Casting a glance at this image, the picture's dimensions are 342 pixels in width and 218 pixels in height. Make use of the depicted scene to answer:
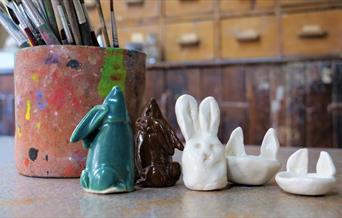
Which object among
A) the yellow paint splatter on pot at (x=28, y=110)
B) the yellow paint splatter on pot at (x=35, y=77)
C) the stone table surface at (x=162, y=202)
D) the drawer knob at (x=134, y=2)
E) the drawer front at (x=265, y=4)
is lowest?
the stone table surface at (x=162, y=202)

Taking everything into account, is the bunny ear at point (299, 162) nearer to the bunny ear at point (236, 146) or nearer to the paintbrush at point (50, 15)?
the bunny ear at point (236, 146)

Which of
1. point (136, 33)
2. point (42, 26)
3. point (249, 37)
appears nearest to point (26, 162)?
point (42, 26)

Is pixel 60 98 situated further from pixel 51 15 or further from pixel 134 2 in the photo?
pixel 134 2

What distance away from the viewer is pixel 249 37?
1778 mm

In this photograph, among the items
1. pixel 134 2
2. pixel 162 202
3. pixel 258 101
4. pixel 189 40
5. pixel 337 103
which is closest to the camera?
pixel 162 202

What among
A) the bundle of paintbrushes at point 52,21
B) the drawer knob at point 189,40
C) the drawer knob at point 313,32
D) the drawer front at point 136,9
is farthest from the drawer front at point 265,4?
the bundle of paintbrushes at point 52,21

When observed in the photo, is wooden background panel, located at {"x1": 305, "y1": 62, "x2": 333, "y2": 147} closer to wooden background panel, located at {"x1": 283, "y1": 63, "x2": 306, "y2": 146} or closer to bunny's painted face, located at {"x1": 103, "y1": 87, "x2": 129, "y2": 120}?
wooden background panel, located at {"x1": 283, "y1": 63, "x2": 306, "y2": 146}

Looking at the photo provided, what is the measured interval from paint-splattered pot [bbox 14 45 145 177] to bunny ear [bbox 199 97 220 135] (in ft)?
0.44

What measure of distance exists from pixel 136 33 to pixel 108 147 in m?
1.65

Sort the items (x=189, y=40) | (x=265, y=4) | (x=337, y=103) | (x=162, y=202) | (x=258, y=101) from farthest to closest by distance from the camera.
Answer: (x=189, y=40) < (x=265, y=4) < (x=258, y=101) < (x=337, y=103) < (x=162, y=202)

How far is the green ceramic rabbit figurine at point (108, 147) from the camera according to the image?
401mm

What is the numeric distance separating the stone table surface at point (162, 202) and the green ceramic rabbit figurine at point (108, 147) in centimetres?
1

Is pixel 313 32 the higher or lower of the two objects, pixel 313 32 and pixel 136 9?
the lower

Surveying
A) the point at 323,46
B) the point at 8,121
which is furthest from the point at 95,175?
the point at 8,121
